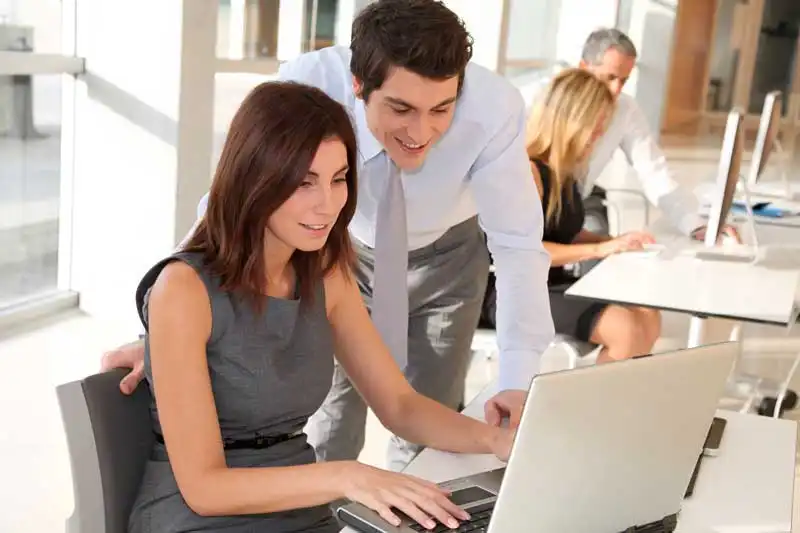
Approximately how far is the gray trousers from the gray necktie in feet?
0.93

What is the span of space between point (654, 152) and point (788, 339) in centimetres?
145

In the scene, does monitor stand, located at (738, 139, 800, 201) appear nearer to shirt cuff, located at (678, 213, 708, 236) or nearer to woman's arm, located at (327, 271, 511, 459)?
shirt cuff, located at (678, 213, 708, 236)

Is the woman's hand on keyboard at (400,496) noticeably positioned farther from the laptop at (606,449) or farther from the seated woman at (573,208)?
the seated woman at (573,208)

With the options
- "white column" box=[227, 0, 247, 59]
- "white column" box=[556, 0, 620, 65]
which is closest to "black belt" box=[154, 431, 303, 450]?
"white column" box=[227, 0, 247, 59]

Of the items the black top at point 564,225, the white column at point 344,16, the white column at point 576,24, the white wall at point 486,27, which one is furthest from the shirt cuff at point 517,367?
the white column at point 576,24

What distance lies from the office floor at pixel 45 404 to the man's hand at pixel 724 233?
83 cm

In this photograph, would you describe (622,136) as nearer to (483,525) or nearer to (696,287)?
(696,287)

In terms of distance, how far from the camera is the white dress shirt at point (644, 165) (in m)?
3.60

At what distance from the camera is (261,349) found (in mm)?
1491

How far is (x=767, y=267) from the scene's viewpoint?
3107 millimetres

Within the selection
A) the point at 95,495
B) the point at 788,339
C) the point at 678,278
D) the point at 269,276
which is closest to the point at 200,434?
the point at 95,495

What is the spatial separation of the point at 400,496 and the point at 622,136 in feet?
10.0

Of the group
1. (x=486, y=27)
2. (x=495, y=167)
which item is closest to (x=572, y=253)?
(x=495, y=167)

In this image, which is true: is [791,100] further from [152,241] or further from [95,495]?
[95,495]
